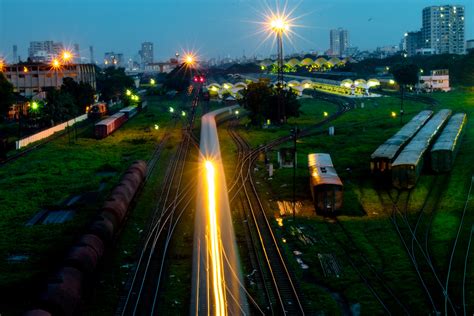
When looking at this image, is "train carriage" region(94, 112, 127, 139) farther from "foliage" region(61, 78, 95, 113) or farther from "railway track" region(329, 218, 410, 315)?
"railway track" region(329, 218, 410, 315)

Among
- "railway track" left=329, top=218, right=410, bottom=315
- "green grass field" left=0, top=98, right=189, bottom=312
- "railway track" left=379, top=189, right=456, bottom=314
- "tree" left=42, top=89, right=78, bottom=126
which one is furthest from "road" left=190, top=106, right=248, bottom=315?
"tree" left=42, top=89, right=78, bottom=126

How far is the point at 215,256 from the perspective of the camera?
23.9 meters

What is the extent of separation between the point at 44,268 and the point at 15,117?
74845 mm

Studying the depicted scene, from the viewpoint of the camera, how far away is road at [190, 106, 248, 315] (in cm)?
1931

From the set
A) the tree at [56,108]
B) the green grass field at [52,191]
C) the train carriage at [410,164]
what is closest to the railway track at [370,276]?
the train carriage at [410,164]

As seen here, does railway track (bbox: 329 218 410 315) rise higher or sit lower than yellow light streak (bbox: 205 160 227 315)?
lower

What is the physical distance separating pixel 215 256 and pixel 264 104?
48982 millimetres

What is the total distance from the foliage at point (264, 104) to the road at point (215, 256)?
105ft

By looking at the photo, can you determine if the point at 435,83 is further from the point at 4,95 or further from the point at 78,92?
the point at 4,95

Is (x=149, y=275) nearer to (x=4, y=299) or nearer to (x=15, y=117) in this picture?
(x=4, y=299)

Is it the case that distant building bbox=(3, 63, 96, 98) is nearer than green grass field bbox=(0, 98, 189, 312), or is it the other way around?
green grass field bbox=(0, 98, 189, 312)

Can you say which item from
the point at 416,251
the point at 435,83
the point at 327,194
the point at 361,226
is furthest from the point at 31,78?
the point at 416,251

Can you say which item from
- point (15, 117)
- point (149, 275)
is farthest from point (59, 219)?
point (15, 117)

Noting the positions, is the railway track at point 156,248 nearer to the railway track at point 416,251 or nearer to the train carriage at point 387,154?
the railway track at point 416,251
